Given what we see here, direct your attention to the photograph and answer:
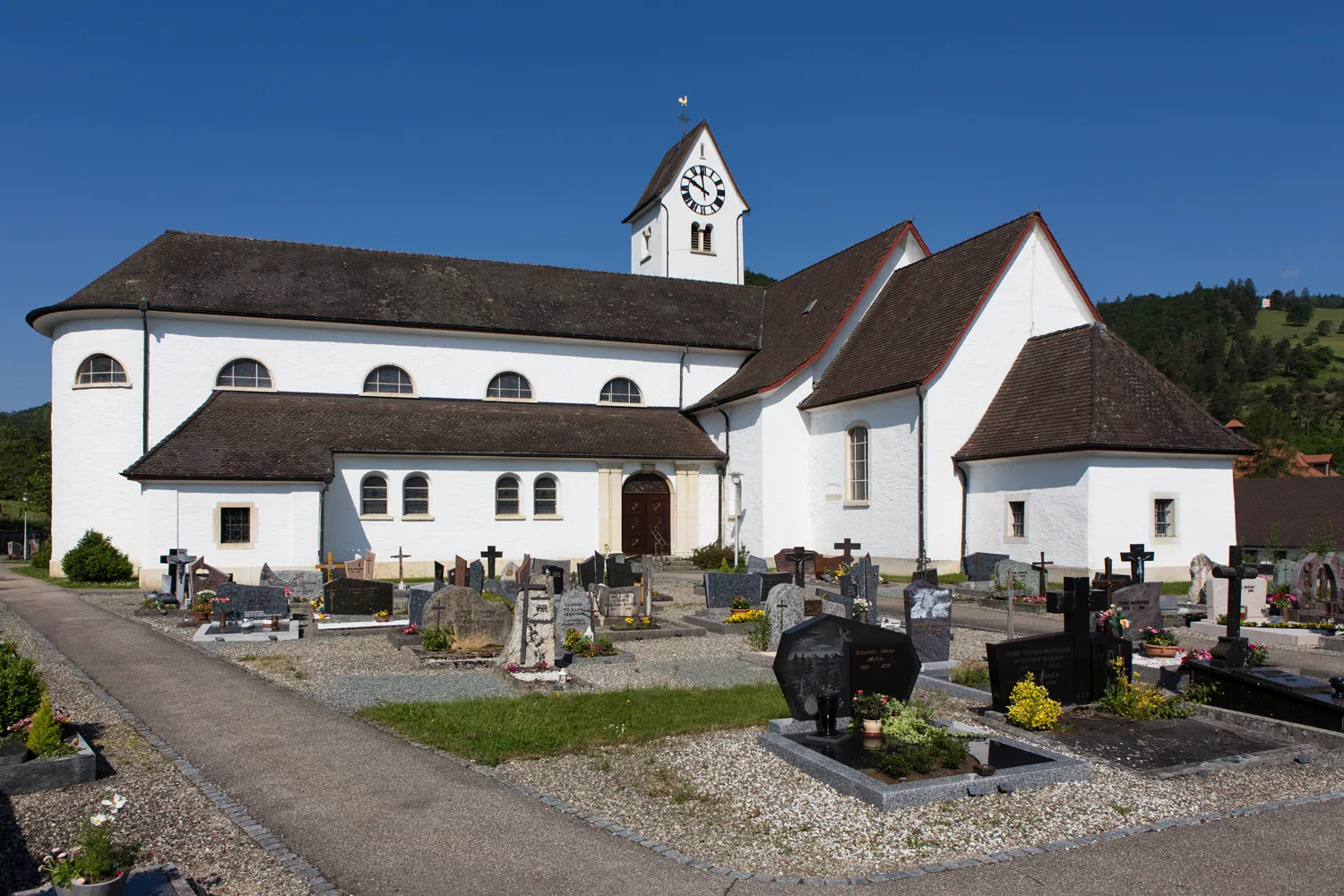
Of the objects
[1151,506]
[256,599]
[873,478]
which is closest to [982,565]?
[1151,506]

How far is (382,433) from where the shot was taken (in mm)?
26578

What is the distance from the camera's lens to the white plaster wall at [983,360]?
24844mm

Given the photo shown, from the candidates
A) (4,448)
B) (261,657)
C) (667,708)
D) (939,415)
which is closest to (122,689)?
(261,657)

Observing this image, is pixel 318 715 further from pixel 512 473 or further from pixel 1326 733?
pixel 512 473

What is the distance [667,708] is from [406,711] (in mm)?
2703

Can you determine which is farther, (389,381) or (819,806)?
(389,381)

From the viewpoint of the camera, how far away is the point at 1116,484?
22.0 metres

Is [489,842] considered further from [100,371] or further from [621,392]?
[621,392]

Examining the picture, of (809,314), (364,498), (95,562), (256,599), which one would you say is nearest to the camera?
(256,599)

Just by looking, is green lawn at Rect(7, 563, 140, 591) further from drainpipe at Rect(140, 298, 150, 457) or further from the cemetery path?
the cemetery path

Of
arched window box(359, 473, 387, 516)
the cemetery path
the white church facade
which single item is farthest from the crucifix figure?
the cemetery path

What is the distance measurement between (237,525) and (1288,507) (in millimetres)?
38490

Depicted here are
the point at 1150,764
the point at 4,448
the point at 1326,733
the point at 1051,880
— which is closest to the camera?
the point at 1051,880

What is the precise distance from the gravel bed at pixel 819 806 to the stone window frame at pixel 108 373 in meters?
22.5
